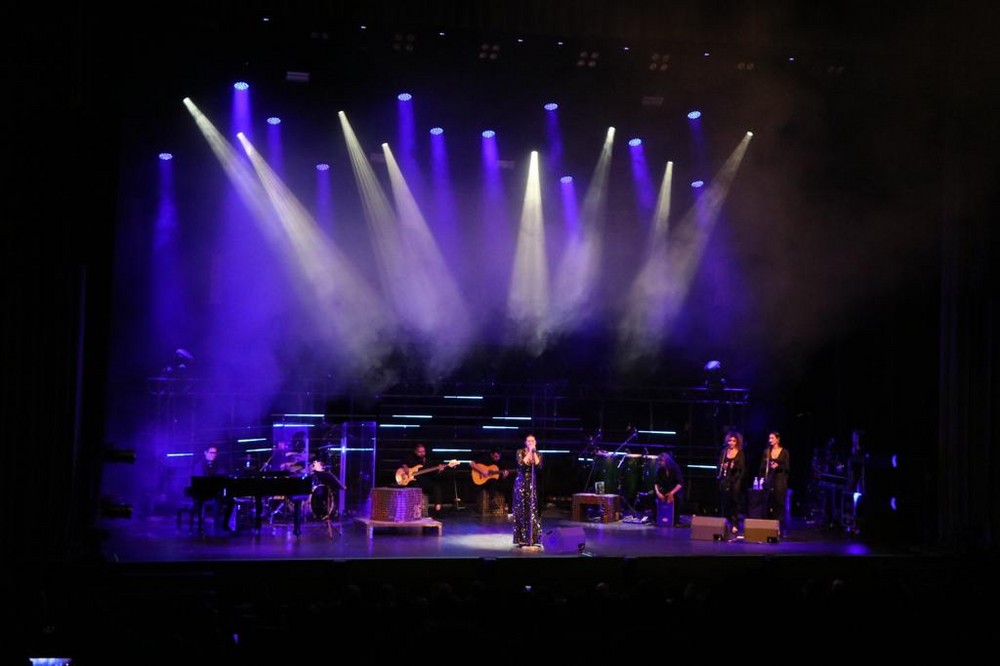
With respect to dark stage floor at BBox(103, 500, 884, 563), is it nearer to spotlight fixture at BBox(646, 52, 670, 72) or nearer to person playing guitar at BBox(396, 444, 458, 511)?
person playing guitar at BBox(396, 444, 458, 511)

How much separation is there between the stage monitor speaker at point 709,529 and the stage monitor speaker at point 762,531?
315 millimetres

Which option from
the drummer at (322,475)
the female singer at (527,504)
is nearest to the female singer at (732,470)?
the female singer at (527,504)

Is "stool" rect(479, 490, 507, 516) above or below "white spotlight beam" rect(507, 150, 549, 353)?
below

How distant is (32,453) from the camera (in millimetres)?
10078

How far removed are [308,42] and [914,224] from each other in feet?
28.9

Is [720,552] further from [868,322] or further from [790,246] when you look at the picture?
[790,246]

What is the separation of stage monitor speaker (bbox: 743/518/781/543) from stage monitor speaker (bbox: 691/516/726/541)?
315 mm

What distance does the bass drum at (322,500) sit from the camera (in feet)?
44.0

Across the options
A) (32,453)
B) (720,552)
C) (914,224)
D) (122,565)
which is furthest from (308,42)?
(914,224)

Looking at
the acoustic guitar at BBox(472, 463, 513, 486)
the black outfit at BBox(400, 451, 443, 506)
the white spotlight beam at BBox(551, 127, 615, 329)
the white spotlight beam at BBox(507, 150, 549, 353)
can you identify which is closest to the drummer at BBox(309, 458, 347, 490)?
the acoustic guitar at BBox(472, 463, 513, 486)

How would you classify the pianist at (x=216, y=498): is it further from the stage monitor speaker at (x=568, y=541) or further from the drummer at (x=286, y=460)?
the stage monitor speaker at (x=568, y=541)

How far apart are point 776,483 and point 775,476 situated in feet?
0.32

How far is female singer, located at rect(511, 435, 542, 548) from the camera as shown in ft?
39.4

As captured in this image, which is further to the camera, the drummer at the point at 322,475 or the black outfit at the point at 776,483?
the black outfit at the point at 776,483
